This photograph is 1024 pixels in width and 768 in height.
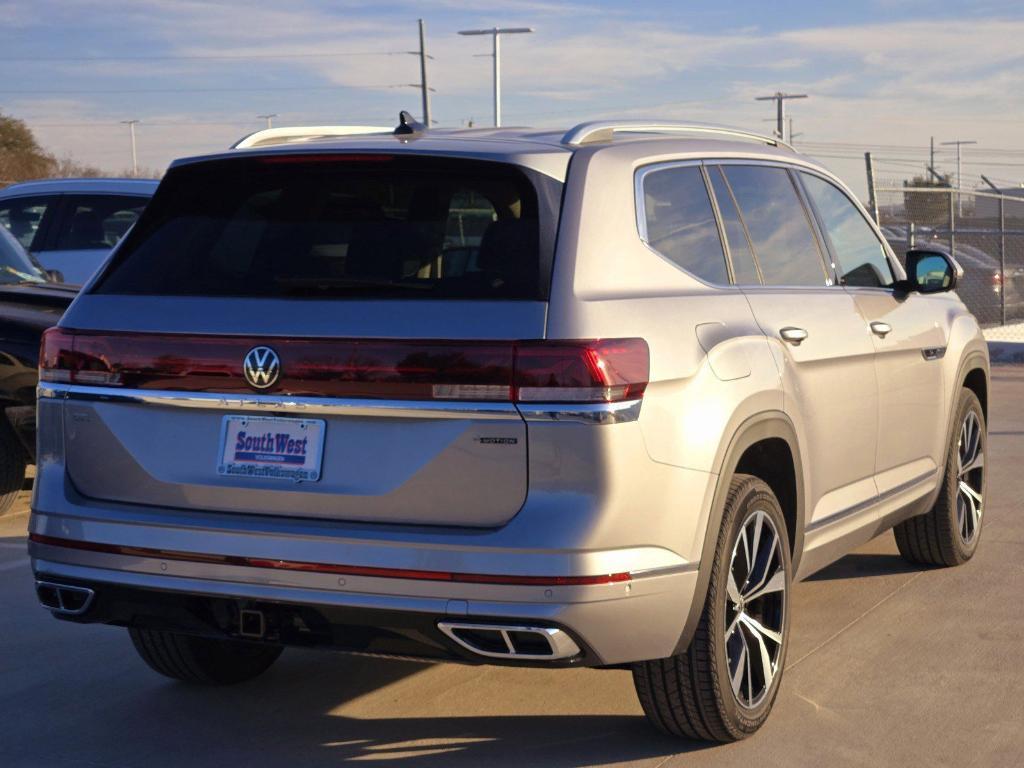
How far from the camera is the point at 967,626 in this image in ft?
20.0

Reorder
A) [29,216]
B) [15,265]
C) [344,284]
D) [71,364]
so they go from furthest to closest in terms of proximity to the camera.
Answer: [29,216]
[15,265]
[71,364]
[344,284]

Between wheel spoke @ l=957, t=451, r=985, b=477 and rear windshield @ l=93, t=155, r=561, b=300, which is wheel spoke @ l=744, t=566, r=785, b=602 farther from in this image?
wheel spoke @ l=957, t=451, r=985, b=477

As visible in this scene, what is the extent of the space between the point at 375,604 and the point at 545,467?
57cm

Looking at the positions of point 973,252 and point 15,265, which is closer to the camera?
point 15,265

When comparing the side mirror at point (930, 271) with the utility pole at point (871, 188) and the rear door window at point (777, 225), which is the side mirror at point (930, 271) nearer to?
the rear door window at point (777, 225)

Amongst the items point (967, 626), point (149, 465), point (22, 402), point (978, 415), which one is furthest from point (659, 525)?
point (22, 402)

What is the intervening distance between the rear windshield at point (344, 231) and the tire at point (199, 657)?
138cm

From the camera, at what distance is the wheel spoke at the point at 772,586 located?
4.77 metres

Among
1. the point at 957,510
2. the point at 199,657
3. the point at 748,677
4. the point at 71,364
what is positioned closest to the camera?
the point at 71,364

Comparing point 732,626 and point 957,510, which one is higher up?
point 732,626

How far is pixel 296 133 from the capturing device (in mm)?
5090

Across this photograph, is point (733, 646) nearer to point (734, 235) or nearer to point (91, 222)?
point (734, 235)

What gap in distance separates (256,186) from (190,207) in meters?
0.22

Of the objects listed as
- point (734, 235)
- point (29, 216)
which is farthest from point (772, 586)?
point (29, 216)
